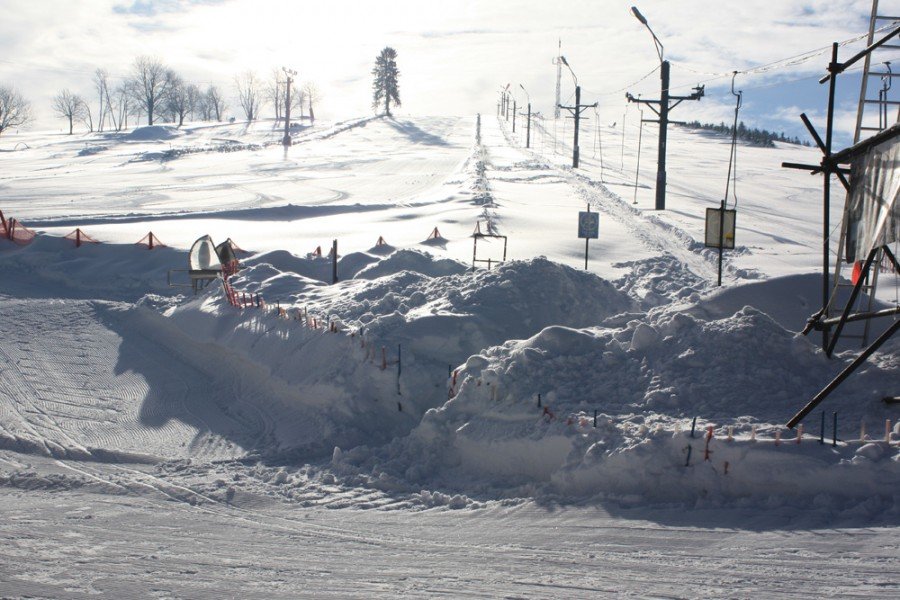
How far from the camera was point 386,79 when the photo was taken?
366 ft

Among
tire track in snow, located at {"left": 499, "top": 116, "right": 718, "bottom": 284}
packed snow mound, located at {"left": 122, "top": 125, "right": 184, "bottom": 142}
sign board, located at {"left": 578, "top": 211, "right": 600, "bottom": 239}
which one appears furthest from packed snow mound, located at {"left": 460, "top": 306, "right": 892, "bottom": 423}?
packed snow mound, located at {"left": 122, "top": 125, "right": 184, "bottom": 142}

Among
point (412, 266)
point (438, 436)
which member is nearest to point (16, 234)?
point (412, 266)

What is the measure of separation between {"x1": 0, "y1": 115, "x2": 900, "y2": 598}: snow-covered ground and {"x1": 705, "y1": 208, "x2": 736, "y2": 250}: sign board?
113 centimetres

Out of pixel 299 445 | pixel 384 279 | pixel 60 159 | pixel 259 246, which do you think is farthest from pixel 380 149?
pixel 299 445

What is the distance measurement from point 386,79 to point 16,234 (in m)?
94.5

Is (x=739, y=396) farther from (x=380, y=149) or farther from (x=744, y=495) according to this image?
(x=380, y=149)

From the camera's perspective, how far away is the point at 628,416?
27.4 ft

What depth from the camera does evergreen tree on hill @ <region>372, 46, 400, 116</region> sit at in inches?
4338

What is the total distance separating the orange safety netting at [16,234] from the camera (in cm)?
2099

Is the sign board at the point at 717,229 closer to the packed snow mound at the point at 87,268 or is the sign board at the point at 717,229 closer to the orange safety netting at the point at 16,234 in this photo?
the packed snow mound at the point at 87,268

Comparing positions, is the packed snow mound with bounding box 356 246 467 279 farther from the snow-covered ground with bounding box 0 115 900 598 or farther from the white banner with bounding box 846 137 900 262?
the white banner with bounding box 846 137 900 262

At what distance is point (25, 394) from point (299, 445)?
4.36 meters

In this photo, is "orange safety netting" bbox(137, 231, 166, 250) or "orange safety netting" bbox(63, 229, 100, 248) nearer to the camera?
"orange safety netting" bbox(63, 229, 100, 248)

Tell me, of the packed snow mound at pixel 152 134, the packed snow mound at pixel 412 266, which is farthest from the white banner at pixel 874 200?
the packed snow mound at pixel 152 134
